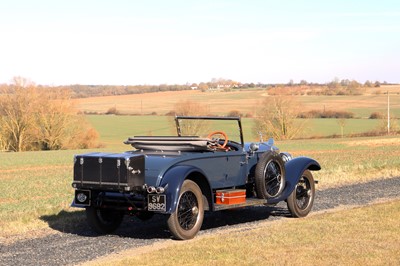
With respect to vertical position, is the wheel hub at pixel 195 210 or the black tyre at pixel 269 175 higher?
the black tyre at pixel 269 175

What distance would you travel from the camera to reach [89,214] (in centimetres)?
991

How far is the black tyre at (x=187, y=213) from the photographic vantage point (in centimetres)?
911

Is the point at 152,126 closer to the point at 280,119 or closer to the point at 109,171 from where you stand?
the point at 280,119

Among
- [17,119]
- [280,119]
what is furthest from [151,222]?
[280,119]

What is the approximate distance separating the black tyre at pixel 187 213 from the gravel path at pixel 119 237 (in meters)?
0.44

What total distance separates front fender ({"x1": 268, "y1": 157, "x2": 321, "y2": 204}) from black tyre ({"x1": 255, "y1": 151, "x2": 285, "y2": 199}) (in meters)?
0.09

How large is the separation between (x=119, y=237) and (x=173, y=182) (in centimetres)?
145

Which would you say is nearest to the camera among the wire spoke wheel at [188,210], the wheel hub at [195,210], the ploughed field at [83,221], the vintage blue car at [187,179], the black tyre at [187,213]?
the ploughed field at [83,221]

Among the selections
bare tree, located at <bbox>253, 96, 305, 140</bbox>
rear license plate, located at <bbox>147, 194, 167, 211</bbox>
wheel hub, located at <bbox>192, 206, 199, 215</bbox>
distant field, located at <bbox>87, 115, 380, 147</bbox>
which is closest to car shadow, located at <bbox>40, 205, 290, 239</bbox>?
wheel hub, located at <bbox>192, 206, 199, 215</bbox>

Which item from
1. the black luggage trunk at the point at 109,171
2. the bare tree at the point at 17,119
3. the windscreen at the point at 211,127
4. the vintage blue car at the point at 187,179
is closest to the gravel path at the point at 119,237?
the vintage blue car at the point at 187,179

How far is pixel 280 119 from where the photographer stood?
7231 centimetres

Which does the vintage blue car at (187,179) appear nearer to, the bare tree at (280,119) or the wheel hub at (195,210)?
the wheel hub at (195,210)

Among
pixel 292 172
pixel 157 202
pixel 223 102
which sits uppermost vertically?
pixel 223 102

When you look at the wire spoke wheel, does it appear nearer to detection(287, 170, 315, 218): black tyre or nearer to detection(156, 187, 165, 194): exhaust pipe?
detection(156, 187, 165, 194): exhaust pipe
